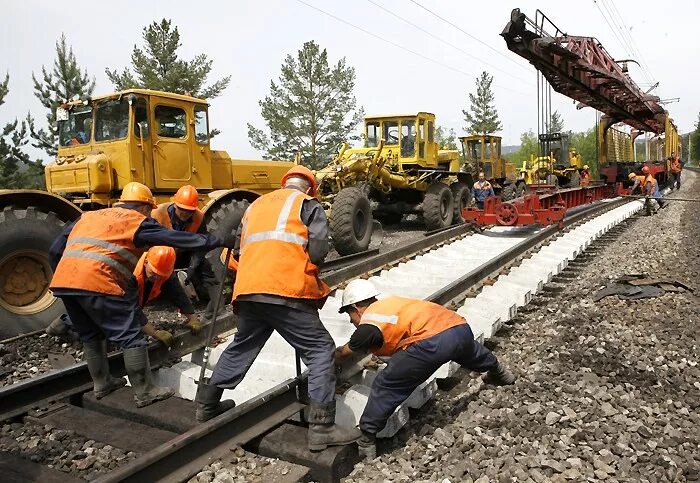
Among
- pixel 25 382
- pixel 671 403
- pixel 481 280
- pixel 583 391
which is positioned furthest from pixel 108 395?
pixel 481 280

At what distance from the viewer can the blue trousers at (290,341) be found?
340 centimetres

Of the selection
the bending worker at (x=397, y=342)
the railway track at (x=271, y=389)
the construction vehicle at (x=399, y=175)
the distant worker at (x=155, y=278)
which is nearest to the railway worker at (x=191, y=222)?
the distant worker at (x=155, y=278)

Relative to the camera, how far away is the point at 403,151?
531 inches

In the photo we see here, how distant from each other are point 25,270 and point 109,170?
1749 mm

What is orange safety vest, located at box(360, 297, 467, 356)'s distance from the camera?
349 centimetres

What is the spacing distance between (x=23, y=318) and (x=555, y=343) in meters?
5.19

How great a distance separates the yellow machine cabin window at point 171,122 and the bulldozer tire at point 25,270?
196 centimetres

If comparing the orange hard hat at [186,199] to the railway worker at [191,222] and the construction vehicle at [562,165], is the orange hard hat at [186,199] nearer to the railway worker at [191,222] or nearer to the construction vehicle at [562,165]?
the railway worker at [191,222]

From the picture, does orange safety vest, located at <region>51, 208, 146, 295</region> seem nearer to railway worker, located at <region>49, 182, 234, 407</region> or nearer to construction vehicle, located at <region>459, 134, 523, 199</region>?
railway worker, located at <region>49, 182, 234, 407</region>

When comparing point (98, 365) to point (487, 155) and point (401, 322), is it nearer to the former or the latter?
point (401, 322)

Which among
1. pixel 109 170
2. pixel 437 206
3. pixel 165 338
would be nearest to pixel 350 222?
pixel 437 206

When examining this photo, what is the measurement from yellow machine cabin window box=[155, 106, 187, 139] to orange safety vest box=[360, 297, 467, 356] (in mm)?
5078

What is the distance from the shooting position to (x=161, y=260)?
15.8 feet

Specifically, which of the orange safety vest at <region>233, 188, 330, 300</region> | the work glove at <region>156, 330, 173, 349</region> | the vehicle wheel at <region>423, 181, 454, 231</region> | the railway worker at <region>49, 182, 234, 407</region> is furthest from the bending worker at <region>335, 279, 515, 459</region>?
the vehicle wheel at <region>423, 181, 454, 231</region>
